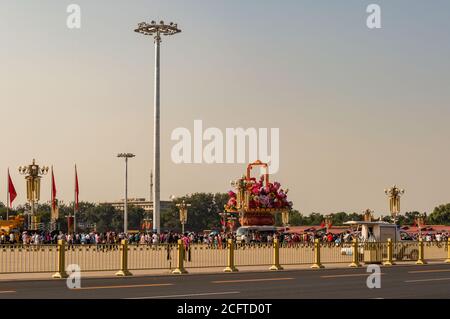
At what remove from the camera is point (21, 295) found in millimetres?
16688

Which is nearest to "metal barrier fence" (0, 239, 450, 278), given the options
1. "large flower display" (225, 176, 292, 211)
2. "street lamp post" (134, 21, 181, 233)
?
"street lamp post" (134, 21, 181, 233)

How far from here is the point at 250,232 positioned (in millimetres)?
68188

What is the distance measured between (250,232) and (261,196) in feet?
34.4

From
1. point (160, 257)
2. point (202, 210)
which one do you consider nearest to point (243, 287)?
point (160, 257)

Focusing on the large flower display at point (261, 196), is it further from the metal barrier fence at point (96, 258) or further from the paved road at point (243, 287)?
the paved road at point (243, 287)

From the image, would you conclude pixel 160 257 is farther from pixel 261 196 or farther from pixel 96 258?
pixel 261 196

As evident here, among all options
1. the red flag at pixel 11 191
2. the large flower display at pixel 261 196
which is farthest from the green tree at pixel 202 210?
the red flag at pixel 11 191

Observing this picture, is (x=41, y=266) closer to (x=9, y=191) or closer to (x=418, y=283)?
(x=418, y=283)

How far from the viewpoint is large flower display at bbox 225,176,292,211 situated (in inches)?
3036

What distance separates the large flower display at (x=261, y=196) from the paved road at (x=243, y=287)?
2074 inches

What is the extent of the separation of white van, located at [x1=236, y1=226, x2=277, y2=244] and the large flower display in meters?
3.63

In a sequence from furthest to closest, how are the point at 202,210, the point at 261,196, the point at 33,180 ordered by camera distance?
the point at 202,210
the point at 261,196
the point at 33,180

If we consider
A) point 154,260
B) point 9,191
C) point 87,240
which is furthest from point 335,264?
point 9,191

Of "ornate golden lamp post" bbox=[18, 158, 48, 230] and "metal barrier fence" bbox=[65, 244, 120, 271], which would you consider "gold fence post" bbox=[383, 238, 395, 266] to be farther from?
"ornate golden lamp post" bbox=[18, 158, 48, 230]
